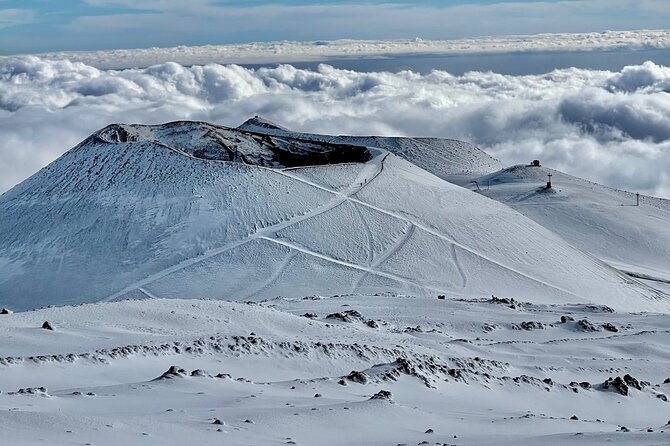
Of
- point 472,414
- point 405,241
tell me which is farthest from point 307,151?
point 472,414

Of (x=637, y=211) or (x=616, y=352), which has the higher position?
(x=616, y=352)

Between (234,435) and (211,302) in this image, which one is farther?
(211,302)

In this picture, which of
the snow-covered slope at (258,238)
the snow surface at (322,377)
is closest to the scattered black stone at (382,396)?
the snow surface at (322,377)

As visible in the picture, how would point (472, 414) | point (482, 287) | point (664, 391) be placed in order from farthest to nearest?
1. point (482, 287)
2. point (664, 391)
3. point (472, 414)

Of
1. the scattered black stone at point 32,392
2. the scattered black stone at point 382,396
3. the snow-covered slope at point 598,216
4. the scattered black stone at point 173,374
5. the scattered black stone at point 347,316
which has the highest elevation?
the scattered black stone at point 32,392

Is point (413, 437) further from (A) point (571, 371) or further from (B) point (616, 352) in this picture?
(B) point (616, 352)

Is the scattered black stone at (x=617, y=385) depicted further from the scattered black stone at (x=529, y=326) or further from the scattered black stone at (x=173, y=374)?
the scattered black stone at (x=173, y=374)

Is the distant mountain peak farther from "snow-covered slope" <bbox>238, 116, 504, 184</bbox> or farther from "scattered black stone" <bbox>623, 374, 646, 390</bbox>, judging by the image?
"scattered black stone" <bbox>623, 374, 646, 390</bbox>
